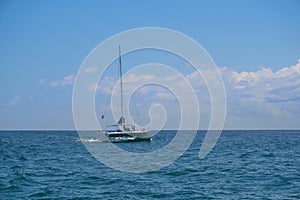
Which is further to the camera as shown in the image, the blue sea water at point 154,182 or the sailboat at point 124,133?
the sailboat at point 124,133

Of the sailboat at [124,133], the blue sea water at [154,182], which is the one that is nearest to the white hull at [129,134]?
the sailboat at [124,133]

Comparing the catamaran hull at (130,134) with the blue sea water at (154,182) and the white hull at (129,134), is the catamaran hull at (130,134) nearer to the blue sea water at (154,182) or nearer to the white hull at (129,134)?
the white hull at (129,134)

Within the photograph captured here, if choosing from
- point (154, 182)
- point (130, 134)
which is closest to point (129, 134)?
point (130, 134)

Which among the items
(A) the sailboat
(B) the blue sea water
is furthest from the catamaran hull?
(B) the blue sea water

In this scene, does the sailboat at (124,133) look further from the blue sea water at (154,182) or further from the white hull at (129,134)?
the blue sea water at (154,182)

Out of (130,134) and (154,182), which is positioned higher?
(130,134)

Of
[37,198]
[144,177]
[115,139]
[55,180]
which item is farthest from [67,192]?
[115,139]

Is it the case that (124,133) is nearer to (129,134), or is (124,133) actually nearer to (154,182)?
(129,134)

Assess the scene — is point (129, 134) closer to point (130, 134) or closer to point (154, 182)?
point (130, 134)

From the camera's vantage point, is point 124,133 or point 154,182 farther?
point 124,133

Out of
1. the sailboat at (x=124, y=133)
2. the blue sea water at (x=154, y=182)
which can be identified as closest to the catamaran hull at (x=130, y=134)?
the sailboat at (x=124, y=133)

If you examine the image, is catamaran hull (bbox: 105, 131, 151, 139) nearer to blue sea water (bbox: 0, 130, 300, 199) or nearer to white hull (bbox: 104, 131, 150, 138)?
white hull (bbox: 104, 131, 150, 138)

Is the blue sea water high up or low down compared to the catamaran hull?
down

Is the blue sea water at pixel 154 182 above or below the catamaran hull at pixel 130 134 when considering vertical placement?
below
